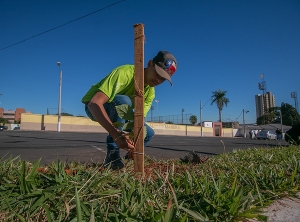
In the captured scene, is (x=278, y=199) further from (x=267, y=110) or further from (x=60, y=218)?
(x=267, y=110)

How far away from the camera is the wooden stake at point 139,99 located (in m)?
1.69

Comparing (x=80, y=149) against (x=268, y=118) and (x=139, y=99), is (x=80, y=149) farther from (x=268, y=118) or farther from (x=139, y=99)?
(x=268, y=118)

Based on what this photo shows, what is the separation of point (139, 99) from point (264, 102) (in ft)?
253

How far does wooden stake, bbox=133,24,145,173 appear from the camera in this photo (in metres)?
1.69

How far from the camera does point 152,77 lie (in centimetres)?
195

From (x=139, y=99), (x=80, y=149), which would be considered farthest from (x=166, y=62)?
(x=80, y=149)

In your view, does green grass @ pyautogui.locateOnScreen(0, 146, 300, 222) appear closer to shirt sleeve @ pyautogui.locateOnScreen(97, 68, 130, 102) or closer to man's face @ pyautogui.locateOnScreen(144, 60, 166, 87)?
shirt sleeve @ pyautogui.locateOnScreen(97, 68, 130, 102)

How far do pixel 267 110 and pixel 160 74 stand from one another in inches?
3093

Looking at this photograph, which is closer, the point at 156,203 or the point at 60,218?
the point at 60,218

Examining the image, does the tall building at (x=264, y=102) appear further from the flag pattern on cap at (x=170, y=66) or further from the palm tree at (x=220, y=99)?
the flag pattern on cap at (x=170, y=66)

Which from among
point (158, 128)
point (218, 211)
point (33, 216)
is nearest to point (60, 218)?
point (33, 216)

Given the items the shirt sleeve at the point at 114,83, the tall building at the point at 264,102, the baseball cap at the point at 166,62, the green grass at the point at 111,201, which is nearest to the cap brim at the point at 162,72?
the baseball cap at the point at 166,62

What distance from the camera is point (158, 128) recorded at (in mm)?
42000

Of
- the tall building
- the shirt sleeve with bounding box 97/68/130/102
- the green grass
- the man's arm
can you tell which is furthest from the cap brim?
the tall building
